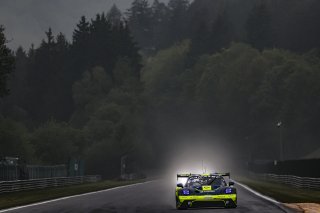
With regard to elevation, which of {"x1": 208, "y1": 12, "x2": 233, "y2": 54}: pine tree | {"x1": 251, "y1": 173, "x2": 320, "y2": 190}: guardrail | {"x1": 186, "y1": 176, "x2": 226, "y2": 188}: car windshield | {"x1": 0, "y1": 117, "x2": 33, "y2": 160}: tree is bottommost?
{"x1": 251, "y1": 173, "x2": 320, "y2": 190}: guardrail

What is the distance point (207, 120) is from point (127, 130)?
4064cm

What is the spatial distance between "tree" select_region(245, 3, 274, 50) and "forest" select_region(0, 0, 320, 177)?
31 cm

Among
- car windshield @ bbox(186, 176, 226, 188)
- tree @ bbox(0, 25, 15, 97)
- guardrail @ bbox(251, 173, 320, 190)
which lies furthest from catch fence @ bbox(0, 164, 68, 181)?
car windshield @ bbox(186, 176, 226, 188)

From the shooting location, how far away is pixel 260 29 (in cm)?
17825

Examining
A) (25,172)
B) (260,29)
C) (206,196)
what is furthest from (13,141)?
(260,29)

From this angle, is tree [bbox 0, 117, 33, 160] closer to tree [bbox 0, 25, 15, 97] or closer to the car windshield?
tree [bbox 0, 25, 15, 97]

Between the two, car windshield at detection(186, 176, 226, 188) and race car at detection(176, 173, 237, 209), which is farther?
car windshield at detection(186, 176, 226, 188)

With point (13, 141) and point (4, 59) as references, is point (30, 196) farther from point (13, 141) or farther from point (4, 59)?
point (13, 141)

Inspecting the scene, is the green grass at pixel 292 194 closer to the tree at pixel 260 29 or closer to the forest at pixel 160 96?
the forest at pixel 160 96

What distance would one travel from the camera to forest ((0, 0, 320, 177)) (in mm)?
107062

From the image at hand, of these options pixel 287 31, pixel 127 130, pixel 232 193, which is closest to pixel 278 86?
pixel 127 130

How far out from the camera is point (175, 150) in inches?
5989

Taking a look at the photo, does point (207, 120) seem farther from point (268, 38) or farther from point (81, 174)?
point (81, 174)

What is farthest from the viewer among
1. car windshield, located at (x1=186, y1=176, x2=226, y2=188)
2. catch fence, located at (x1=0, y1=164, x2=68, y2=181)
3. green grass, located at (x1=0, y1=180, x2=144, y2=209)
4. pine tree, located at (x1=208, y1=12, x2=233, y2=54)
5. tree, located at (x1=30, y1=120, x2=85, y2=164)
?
pine tree, located at (x1=208, y1=12, x2=233, y2=54)
